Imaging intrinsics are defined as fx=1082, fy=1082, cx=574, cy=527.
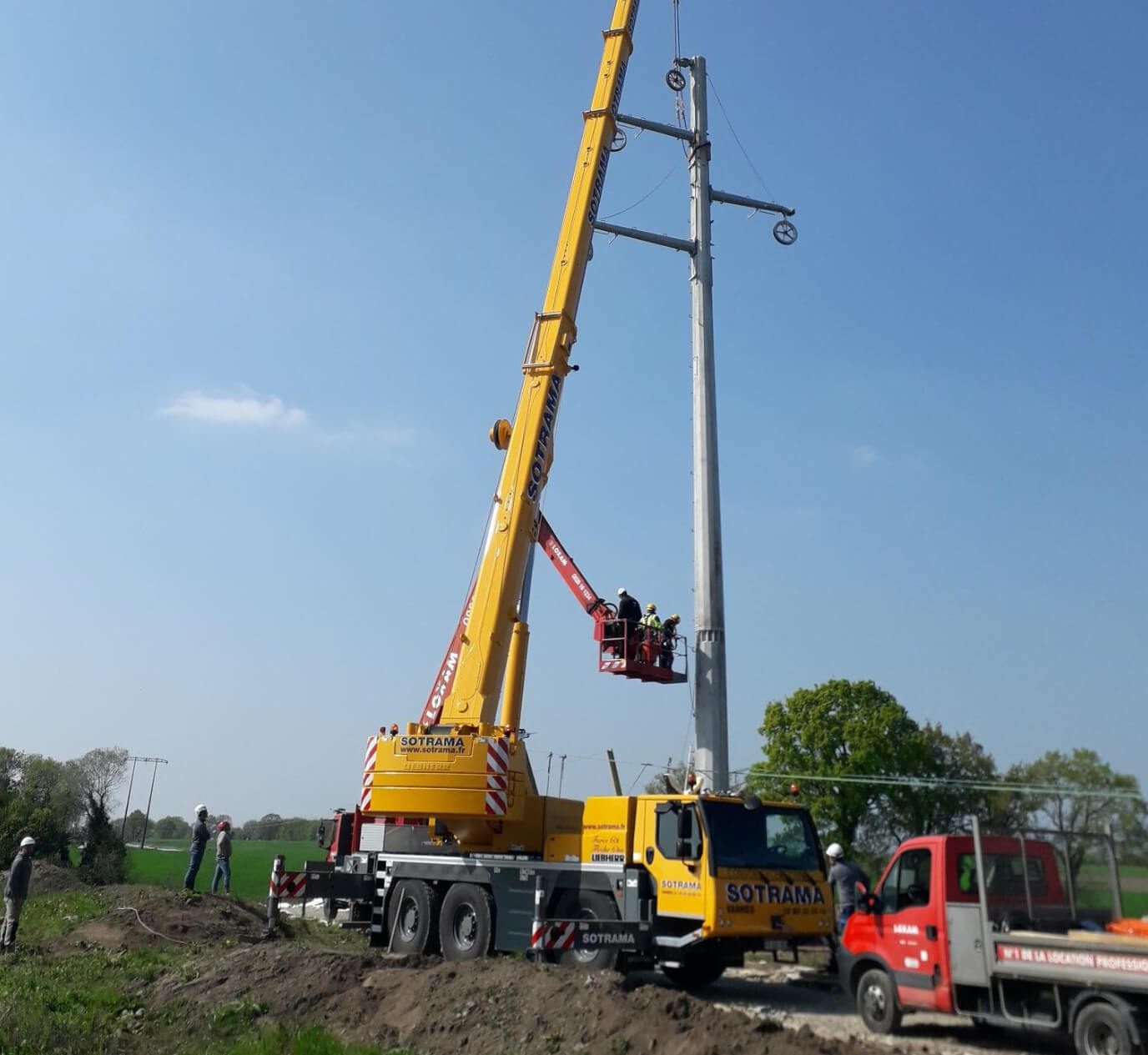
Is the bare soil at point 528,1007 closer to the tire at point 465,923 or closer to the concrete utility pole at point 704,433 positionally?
the tire at point 465,923

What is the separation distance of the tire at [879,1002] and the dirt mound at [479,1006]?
4.81ft

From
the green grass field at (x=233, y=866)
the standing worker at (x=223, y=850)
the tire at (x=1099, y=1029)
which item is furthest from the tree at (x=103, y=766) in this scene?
the tire at (x=1099, y=1029)

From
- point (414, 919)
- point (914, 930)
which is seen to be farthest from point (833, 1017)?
point (414, 919)

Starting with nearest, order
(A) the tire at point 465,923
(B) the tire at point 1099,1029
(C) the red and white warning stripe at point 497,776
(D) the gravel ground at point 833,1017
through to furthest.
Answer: (B) the tire at point 1099,1029 < (D) the gravel ground at point 833,1017 < (A) the tire at point 465,923 < (C) the red and white warning stripe at point 497,776

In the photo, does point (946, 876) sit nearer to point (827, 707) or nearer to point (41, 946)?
point (41, 946)

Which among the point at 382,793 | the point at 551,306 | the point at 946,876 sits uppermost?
the point at 551,306

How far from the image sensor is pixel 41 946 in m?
16.2

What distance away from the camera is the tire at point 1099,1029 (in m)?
8.37

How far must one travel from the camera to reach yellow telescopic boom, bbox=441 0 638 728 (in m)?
16.1

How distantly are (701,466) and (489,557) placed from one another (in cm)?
443

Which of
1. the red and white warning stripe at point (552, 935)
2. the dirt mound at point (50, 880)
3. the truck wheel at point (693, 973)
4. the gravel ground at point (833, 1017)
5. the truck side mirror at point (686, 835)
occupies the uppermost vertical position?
the truck side mirror at point (686, 835)

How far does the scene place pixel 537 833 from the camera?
15.4m

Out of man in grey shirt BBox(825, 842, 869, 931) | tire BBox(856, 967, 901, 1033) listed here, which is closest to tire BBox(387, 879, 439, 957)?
man in grey shirt BBox(825, 842, 869, 931)

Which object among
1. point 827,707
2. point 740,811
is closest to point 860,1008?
point 740,811
